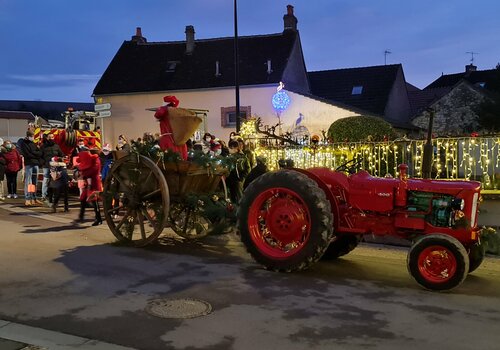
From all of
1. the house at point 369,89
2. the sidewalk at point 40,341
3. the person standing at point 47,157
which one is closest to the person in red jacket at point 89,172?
the person standing at point 47,157

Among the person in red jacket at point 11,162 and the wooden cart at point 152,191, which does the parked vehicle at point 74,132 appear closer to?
the person in red jacket at point 11,162

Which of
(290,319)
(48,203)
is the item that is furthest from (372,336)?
(48,203)

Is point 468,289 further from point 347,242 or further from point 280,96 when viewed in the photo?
point 280,96

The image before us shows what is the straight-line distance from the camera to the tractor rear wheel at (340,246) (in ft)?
23.5

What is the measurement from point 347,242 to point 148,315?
3.25 metres

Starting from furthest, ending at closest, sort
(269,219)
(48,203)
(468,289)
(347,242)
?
(48,203) < (347,242) < (269,219) < (468,289)

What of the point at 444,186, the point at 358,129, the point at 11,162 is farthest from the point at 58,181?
the point at 444,186

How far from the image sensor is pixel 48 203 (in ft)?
41.6

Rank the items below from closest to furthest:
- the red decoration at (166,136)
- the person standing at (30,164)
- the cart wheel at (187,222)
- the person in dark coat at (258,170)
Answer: the red decoration at (166,136)
the cart wheel at (187,222)
the person in dark coat at (258,170)
the person standing at (30,164)

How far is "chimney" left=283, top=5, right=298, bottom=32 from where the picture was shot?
95.6 ft

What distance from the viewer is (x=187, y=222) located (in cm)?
848

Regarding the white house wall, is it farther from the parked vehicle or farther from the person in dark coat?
the person in dark coat

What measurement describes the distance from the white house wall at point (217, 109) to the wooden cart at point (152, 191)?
627 inches

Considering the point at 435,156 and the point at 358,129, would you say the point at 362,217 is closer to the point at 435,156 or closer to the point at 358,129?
the point at 435,156
